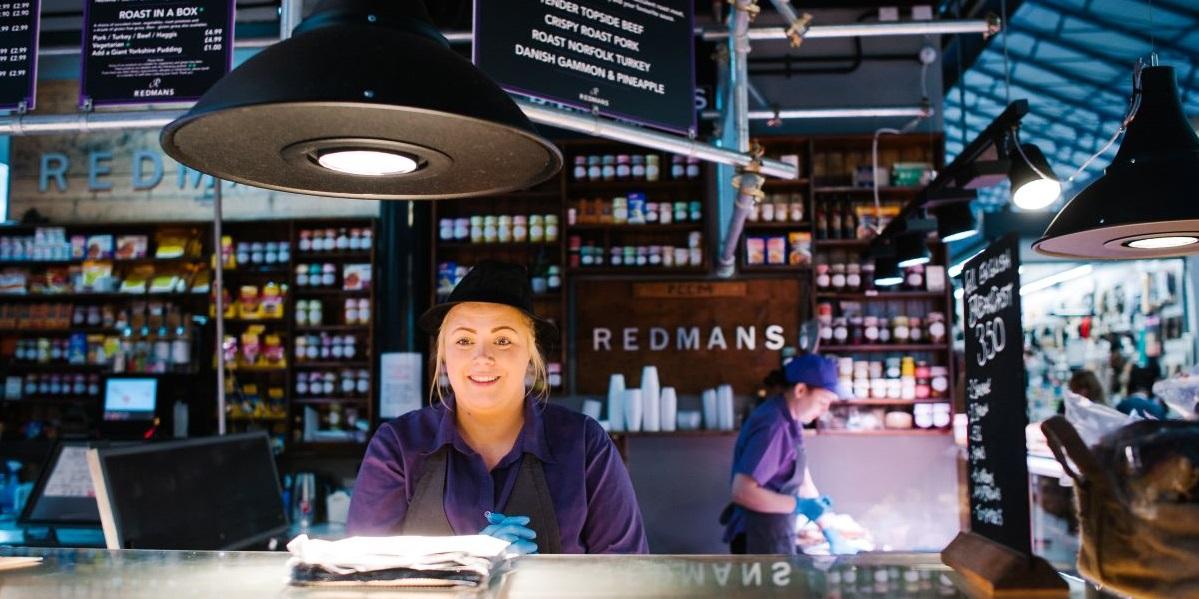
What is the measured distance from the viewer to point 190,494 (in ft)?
9.23

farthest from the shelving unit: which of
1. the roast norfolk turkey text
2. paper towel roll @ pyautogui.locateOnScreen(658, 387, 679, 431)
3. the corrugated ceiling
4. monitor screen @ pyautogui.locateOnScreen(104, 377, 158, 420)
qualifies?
the corrugated ceiling

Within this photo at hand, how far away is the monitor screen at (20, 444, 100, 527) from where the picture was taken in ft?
11.9

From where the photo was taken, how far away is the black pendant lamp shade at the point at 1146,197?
252cm

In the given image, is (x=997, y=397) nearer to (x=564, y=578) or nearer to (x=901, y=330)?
(x=564, y=578)

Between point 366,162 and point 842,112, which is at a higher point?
point 842,112

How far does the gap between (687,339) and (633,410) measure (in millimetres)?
753

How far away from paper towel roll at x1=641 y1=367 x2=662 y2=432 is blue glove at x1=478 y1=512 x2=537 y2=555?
418 centimetres

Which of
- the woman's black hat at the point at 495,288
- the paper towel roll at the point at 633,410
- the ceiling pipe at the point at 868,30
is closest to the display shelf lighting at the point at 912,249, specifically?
the ceiling pipe at the point at 868,30

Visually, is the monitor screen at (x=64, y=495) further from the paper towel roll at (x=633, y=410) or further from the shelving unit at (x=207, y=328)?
the paper towel roll at (x=633, y=410)

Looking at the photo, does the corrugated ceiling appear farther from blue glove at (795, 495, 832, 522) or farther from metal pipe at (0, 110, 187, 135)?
metal pipe at (0, 110, 187, 135)

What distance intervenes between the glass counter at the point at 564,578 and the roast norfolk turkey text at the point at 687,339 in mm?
4994

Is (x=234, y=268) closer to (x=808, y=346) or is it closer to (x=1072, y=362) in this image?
(x=808, y=346)

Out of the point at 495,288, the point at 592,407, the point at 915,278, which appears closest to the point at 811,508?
the point at 592,407

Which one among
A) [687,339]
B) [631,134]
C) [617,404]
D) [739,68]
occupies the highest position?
[739,68]
